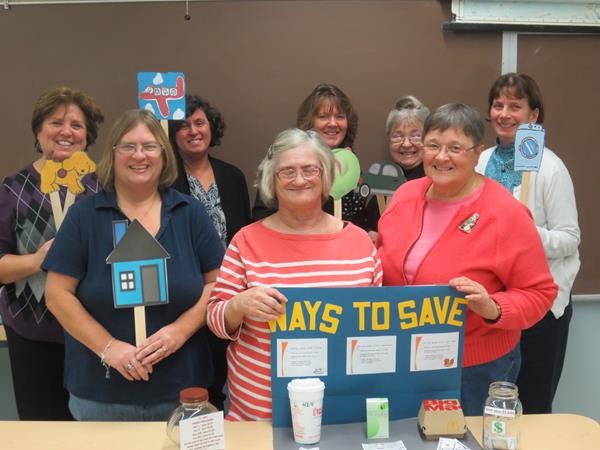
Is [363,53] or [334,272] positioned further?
[363,53]

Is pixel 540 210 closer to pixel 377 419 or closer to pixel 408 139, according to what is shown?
pixel 408 139

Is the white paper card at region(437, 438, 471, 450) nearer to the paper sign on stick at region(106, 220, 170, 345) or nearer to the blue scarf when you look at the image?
the paper sign on stick at region(106, 220, 170, 345)

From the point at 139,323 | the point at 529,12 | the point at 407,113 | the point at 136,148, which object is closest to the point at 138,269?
the point at 139,323

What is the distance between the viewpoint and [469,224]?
5.67ft

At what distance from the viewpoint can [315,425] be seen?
1.52 meters

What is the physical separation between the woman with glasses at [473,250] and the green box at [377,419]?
37cm

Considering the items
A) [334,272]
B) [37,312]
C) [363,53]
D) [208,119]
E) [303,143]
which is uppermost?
[363,53]

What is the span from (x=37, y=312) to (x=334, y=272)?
1231 millimetres

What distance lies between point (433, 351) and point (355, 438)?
319 millimetres

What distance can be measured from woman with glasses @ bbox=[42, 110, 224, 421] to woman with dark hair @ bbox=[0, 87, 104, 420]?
14.6 inches

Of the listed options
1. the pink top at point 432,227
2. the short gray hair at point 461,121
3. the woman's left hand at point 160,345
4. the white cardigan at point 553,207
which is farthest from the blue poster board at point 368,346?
the white cardigan at point 553,207

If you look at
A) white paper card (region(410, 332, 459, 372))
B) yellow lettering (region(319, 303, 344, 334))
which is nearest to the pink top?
white paper card (region(410, 332, 459, 372))

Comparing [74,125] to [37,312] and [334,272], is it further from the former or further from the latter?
[334,272]

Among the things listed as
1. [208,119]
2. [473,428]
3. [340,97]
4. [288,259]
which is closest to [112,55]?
[208,119]
